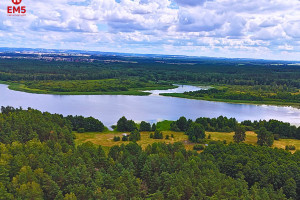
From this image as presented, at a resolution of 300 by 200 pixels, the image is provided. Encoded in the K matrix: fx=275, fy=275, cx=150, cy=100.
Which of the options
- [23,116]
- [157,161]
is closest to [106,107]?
[23,116]

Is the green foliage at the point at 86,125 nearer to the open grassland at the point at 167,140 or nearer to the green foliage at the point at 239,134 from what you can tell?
the open grassland at the point at 167,140

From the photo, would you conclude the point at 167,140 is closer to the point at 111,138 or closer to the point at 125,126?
the point at 125,126

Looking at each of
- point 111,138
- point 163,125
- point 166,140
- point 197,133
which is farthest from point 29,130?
point 163,125

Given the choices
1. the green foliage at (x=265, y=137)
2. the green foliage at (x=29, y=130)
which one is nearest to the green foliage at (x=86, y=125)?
the green foliage at (x=29, y=130)

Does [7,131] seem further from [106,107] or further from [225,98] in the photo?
[225,98]

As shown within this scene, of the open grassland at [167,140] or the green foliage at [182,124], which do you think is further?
the green foliage at [182,124]
